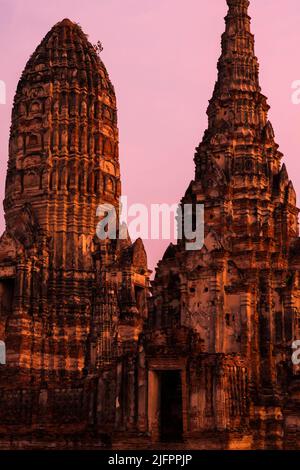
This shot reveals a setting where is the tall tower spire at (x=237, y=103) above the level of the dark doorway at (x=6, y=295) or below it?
above

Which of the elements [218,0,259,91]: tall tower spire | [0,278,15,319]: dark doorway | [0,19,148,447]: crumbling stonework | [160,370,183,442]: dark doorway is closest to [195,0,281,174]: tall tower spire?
[218,0,259,91]: tall tower spire

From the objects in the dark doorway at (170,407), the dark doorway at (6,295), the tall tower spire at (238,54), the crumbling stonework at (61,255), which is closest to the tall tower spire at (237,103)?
the tall tower spire at (238,54)

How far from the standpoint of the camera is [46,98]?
51844mm

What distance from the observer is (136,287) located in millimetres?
47781

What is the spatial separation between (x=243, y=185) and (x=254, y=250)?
3786mm

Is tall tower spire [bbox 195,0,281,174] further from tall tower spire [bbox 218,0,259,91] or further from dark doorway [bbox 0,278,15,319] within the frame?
dark doorway [bbox 0,278,15,319]

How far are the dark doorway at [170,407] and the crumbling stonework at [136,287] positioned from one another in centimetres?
7

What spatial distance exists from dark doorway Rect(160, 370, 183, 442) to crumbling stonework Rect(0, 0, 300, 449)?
2.7 inches

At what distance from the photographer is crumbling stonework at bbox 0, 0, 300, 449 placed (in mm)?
32509

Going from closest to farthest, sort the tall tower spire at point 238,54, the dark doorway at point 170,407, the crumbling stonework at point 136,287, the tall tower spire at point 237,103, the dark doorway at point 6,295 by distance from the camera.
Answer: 1. the crumbling stonework at point 136,287
2. the dark doorway at point 170,407
3. the tall tower spire at point 237,103
4. the tall tower spire at point 238,54
5. the dark doorway at point 6,295

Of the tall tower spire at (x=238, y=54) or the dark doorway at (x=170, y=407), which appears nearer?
the dark doorway at (x=170, y=407)

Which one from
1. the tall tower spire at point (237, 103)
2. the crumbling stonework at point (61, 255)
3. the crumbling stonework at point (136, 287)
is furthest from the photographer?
the tall tower spire at point (237, 103)

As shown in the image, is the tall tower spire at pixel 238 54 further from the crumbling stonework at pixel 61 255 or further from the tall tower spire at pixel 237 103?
the crumbling stonework at pixel 61 255

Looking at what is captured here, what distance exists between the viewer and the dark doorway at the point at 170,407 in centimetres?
3306
